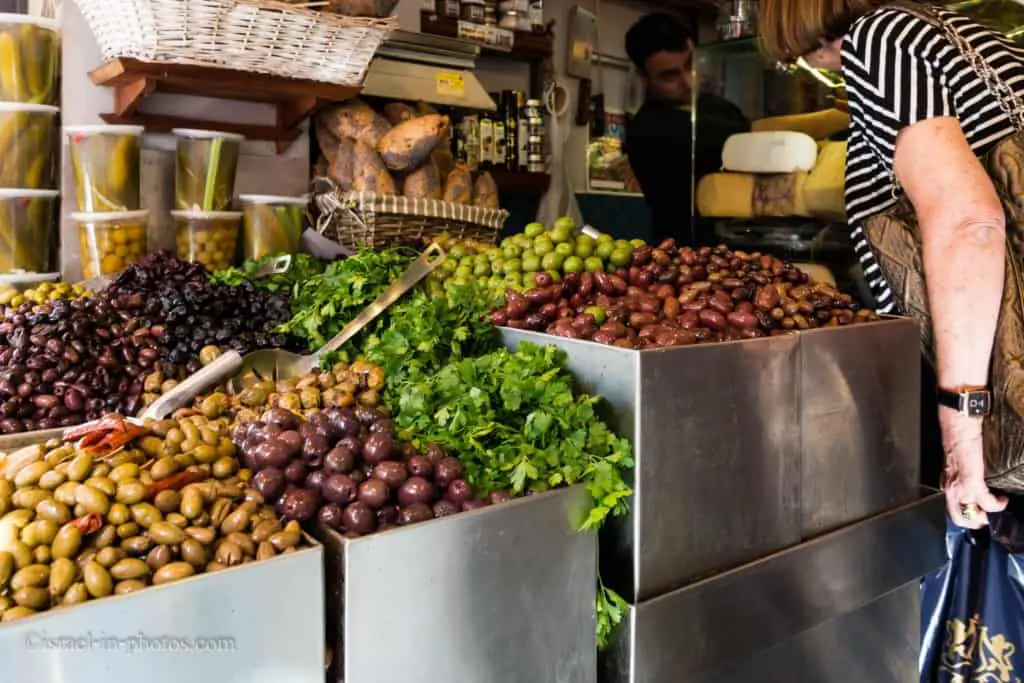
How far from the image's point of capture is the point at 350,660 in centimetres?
118

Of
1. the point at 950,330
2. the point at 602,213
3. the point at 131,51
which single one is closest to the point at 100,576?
the point at 131,51

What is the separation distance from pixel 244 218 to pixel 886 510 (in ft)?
6.59

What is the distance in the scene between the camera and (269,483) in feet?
4.35

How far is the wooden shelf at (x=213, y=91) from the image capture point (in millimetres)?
2340

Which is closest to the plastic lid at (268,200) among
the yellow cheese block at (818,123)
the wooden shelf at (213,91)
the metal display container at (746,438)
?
the wooden shelf at (213,91)

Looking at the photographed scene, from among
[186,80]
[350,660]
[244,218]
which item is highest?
[186,80]

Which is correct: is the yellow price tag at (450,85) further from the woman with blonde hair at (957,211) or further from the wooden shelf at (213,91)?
the woman with blonde hair at (957,211)

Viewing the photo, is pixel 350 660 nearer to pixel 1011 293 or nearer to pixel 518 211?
pixel 1011 293

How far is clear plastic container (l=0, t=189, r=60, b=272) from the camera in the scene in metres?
2.39

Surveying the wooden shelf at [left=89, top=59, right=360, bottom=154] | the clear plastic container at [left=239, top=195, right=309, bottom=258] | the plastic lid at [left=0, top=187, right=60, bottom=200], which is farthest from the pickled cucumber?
the plastic lid at [left=0, top=187, right=60, bottom=200]

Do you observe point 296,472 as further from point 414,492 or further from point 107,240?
point 107,240

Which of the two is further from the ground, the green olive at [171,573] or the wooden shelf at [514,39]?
the wooden shelf at [514,39]

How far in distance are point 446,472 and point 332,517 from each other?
20 centimetres

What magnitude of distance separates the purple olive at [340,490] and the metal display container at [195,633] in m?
0.15
